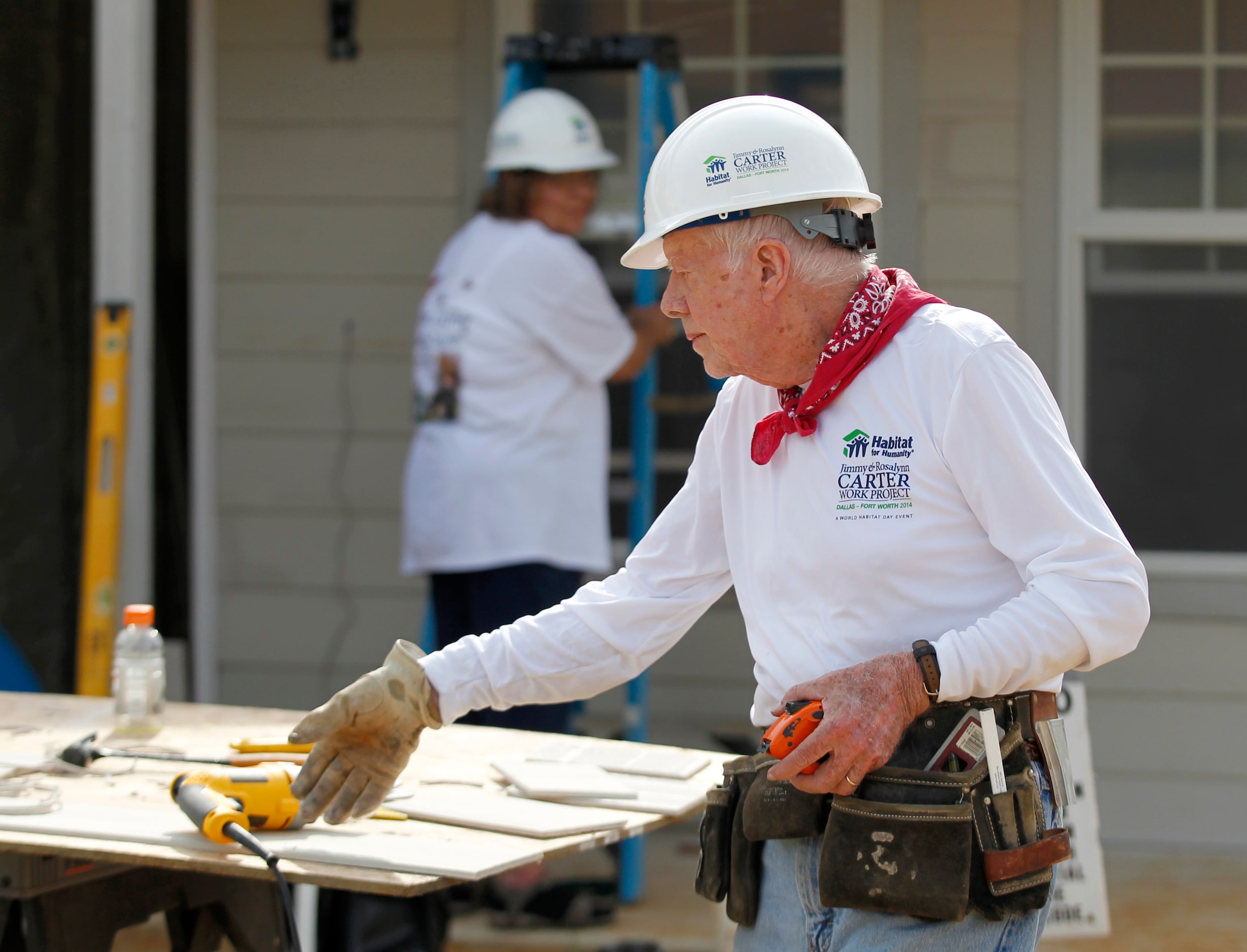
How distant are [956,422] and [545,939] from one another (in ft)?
8.41

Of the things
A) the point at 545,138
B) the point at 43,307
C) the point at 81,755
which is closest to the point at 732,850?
the point at 81,755

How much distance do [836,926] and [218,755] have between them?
45.0 inches

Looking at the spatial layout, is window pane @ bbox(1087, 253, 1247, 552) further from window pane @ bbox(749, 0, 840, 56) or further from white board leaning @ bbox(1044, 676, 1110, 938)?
white board leaning @ bbox(1044, 676, 1110, 938)

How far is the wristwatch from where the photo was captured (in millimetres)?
1544

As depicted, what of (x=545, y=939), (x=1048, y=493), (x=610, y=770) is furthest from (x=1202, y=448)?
(x=1048, y=493)

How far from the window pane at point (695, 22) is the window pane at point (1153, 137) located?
1.22 m

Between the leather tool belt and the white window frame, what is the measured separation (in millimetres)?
2923

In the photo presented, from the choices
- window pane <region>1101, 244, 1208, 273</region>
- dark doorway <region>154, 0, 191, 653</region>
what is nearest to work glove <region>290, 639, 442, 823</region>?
dark doorway <region>154, 0, 191, 653</region>

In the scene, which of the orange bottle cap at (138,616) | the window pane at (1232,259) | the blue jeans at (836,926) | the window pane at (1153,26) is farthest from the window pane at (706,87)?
the blue jeans at (836,926)

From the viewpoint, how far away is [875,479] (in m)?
1.66

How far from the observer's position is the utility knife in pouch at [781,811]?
66.3 inches

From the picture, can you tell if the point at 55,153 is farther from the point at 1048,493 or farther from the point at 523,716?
the point at 1048,493

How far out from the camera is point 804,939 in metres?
1.70

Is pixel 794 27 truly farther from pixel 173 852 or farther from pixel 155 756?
pixel 173 852
